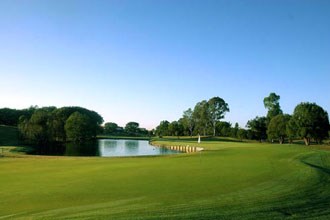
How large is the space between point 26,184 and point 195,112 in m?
114

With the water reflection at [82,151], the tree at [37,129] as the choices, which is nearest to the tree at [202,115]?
the water reflection at [82,151]

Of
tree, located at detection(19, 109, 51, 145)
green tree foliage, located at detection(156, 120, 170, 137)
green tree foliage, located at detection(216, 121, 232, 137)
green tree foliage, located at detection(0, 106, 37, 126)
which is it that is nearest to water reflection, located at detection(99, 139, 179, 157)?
tree, located at detection(19, 109, 51, 145)

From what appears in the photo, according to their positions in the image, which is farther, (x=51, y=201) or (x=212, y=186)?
(x=212, y=186)

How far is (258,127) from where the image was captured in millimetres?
90000

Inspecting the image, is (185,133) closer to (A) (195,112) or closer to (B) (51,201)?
(A) (195,112)

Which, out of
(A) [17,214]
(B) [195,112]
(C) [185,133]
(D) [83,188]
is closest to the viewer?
(A) [17,214]

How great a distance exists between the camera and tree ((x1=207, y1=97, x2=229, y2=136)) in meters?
125

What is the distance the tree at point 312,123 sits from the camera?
66.6 m

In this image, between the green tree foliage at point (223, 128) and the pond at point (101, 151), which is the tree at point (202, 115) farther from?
the pond at point (101, 151)

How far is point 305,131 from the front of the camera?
217 feet

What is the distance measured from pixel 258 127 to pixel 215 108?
35.6 m

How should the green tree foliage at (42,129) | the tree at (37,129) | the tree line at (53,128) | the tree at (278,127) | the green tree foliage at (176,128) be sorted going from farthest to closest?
the green tree foliage at (176,128) < the tree line at (53,128) < the green tree foliage at (42,129) < the tree at (37,129) < the tree at (278,127)

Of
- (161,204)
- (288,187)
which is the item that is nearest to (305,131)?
(288,187)

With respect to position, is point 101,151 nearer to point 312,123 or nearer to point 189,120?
point 312,123
